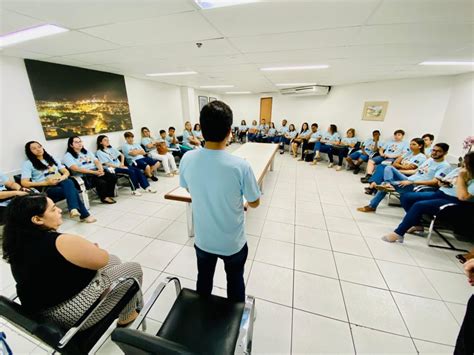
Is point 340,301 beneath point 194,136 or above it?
beneath

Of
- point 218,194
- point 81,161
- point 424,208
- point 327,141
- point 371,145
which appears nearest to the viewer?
point 218,194

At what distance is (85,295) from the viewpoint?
3.54ft

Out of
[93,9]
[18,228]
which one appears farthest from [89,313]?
[93,9]

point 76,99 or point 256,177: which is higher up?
point 76,99

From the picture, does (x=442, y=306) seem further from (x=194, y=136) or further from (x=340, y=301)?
(x=194, y=136)

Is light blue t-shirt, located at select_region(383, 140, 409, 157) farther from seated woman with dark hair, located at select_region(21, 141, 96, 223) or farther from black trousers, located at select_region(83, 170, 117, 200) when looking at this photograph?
seated woman with dark hair, located at select_region(21, 141, 96, 223)

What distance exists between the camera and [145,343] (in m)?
0.60

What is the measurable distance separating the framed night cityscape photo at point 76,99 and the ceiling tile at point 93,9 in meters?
2.07

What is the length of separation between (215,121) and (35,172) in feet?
11.4

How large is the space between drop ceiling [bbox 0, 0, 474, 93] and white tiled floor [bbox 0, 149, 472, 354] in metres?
2.41

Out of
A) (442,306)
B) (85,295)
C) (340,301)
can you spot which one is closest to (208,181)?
(85,295)

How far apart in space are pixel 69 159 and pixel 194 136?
3816 millimetres

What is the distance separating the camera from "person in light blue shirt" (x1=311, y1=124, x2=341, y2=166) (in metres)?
6.30

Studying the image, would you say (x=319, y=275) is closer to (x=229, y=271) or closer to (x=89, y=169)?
(x=229, y=271)
